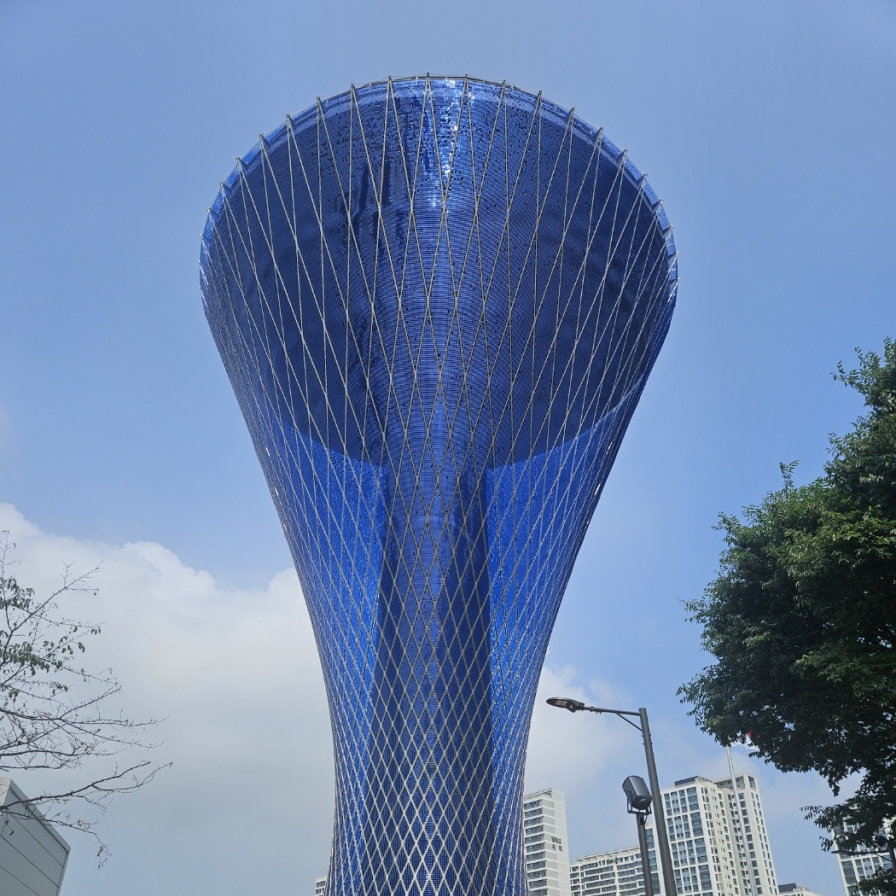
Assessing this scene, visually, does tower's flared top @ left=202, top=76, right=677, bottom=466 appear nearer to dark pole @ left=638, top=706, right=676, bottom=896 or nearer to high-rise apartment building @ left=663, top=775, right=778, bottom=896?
dark pole @ left=638, top=706, right=676, bottom=896

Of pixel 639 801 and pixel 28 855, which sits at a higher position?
pixel 28 855

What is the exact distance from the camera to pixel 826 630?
18766 mm

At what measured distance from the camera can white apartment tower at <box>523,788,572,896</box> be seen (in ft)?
462

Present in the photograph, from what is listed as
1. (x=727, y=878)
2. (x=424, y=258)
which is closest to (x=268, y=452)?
(x=424, y=258)

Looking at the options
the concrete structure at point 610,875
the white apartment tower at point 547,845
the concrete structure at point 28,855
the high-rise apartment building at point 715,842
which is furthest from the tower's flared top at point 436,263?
the concrete structure at point 610,875

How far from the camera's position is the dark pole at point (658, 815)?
1091 cm

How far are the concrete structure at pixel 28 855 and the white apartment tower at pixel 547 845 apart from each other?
11350cm

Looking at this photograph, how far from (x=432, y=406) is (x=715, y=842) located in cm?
11310

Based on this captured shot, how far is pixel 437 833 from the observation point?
32219 millimetres

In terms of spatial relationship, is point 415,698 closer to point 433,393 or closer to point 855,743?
point 433,393

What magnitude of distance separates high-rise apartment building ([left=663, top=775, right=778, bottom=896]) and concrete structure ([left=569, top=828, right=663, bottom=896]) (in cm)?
2079

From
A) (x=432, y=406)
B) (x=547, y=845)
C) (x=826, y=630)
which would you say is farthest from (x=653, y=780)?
(x=547, y=845)

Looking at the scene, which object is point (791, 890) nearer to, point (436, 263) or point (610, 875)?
point (610, 875)

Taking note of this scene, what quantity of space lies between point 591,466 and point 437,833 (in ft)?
50.5
